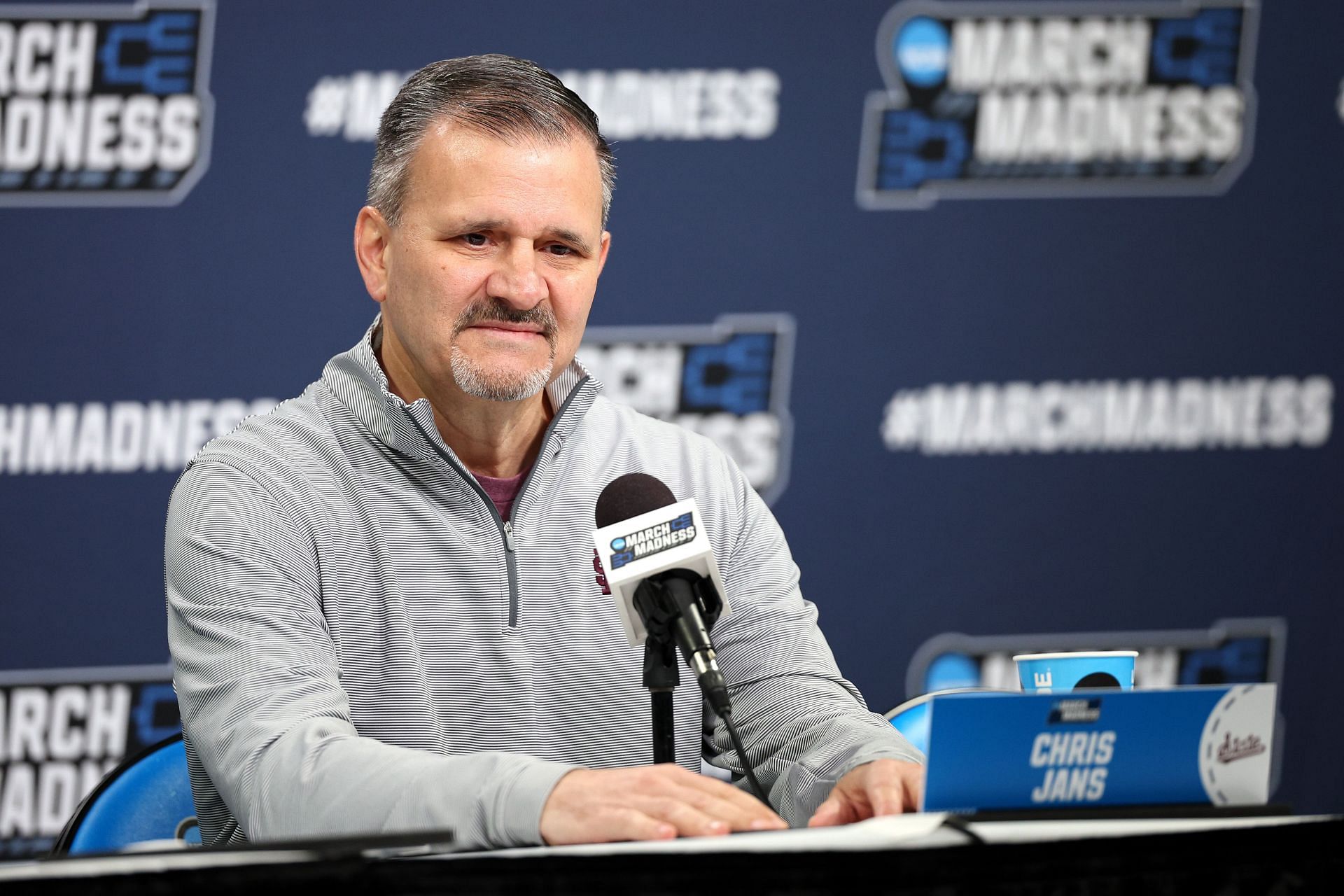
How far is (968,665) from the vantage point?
351 centimetres

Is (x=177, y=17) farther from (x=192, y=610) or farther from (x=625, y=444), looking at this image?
(x=192, y=610)

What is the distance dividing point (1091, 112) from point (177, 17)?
2210mm

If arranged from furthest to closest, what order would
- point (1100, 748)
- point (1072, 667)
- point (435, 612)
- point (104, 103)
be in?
point (104, 103) → point (435, 612) → point (1072, 667) → point (1100, 748)

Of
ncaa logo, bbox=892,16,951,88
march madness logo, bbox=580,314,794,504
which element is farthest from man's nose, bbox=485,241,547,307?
ncaa logo, bbox=892,16,951,88

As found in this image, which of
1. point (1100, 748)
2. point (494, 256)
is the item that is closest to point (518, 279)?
point (494, 256)

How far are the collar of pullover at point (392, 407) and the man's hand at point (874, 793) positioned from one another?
697mm

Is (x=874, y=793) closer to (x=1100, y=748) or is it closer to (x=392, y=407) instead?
(x=1100, y=748)

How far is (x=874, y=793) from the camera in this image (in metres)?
1.52

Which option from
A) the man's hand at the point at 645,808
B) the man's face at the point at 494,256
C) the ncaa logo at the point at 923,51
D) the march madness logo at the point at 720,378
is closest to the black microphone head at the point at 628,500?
the man's hand at the point at 645,808

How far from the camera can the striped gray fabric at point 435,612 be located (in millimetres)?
1646

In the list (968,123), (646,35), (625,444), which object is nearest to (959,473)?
(968,123)

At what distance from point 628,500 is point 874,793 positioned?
1.37 feet

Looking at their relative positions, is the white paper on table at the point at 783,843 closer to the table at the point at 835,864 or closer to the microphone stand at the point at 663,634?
the table at the point at 835,864

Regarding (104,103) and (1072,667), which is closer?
(1072,667)
